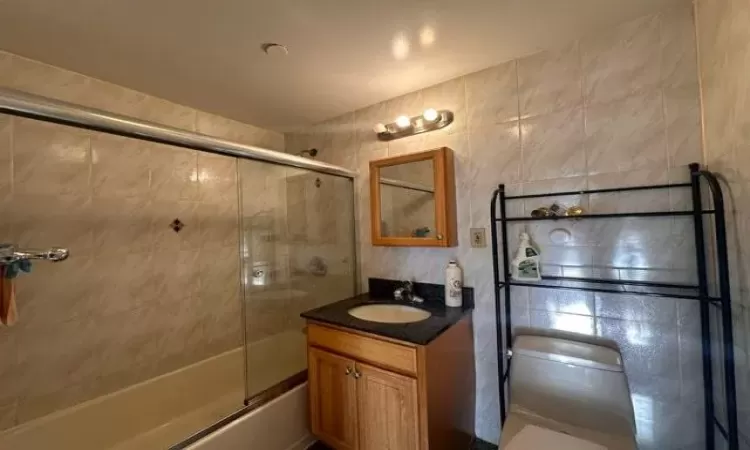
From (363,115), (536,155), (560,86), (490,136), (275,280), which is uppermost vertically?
(363,115)

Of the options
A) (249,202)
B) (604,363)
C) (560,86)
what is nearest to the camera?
(604,363)

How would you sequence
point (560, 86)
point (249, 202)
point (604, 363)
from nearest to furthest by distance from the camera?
point (604, 363), point (560, 86), point (249, 202)

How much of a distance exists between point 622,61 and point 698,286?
963 mm

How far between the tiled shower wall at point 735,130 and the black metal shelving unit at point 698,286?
29 mm

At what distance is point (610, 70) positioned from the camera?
1316mm

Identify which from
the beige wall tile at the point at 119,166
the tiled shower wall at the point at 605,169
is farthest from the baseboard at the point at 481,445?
the beige wall tile at the point at 119,166

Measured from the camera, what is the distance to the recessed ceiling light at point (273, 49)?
1337mm

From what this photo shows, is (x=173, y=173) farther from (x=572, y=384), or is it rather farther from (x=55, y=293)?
(x=572, y=384)

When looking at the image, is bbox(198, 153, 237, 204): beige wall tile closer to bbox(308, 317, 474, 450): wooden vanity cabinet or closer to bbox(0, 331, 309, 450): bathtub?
bbox(0, 331, 309, 450): bathtub

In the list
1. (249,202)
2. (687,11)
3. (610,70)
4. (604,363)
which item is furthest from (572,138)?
(249,202)

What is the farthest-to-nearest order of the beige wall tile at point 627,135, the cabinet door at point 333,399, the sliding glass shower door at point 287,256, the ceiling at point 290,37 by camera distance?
the sliding glass shower door at point 287,256 → the cabinet door at point 333,399 → the beige wall tile at point 627,135 → the ceiling at point 290,37

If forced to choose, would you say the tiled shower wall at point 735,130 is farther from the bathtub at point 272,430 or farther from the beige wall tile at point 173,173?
the beige wall tile at point 173,173

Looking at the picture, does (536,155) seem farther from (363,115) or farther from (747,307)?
(363,115)

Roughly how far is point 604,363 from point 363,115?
1857 millimetres
